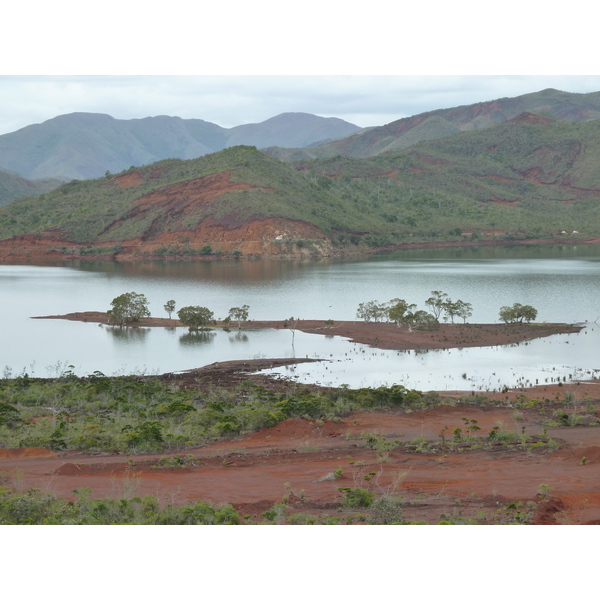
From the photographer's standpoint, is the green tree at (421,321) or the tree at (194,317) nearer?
the green tree at (421,321)

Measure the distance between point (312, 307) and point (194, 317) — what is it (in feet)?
29.2

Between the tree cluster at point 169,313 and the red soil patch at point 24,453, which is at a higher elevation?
the tree cluster at point 169,313

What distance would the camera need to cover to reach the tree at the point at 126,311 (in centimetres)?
3975

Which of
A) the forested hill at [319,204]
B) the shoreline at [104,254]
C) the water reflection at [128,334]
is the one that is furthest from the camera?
the forested hill at [319,204]

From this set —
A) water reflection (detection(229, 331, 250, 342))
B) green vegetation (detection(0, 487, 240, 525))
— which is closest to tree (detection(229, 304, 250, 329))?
water reflection (detection(229, 331, 250, 342))

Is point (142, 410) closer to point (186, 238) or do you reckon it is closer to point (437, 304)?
point (437, 304)

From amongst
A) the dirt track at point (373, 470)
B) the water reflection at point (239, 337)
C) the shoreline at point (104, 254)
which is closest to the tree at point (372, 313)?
the water reflection at point (239, 337)

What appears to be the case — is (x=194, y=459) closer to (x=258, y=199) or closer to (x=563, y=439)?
(x=563, y=439)

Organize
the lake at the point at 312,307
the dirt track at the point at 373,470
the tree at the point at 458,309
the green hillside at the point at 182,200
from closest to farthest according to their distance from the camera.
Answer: the dirt track at the point at 373,470 → the lake at the point at 312,307 → the tree at the point at 458,309 → the green hillside at the point at 182,200

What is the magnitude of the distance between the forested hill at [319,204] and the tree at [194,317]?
4372 centimetres

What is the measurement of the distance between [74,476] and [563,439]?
9.87 metres

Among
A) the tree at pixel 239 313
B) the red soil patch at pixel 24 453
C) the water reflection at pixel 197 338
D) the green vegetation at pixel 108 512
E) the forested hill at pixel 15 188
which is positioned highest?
the forested hill at pixel 15 188

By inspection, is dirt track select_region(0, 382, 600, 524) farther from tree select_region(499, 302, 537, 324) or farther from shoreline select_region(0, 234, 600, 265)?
shoreline select_region(0, 234, 600, 265)

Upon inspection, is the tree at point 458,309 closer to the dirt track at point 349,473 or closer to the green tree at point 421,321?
the green tree at point 421,321
